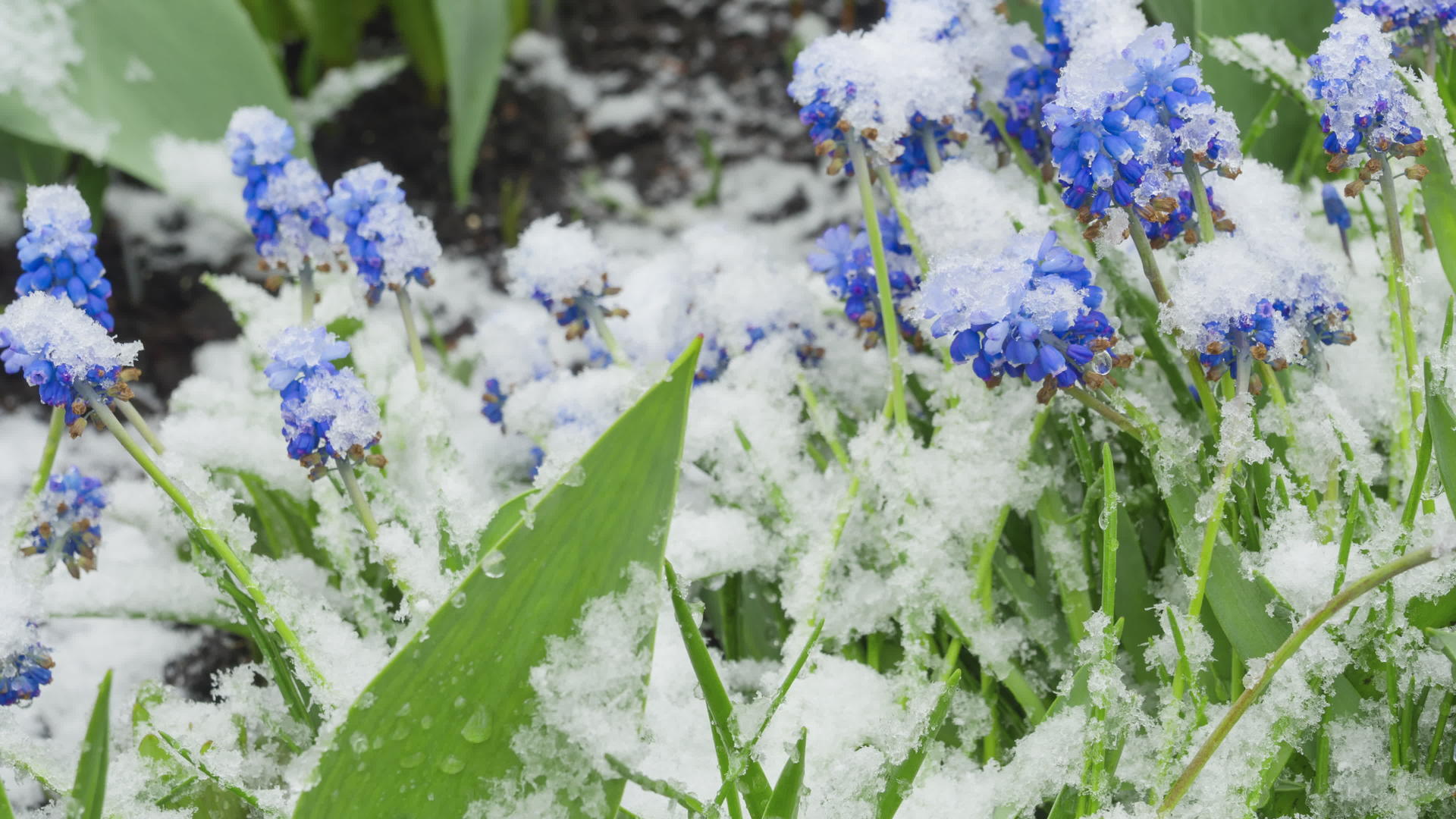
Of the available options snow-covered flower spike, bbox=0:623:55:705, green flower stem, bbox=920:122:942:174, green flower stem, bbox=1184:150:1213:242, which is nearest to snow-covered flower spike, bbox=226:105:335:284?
snow-covered flower spike, bbox=0:623:55:705

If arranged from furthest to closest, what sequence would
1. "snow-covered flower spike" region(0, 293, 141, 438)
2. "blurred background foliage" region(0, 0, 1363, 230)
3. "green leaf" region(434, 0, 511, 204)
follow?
1. "green leaf" region(434, 0, 511, 204)
2. "blurred background foliage" region(0, 0, 1363, 230)
3. "snow-covered flower spike" region(0, 293, 141, 438)

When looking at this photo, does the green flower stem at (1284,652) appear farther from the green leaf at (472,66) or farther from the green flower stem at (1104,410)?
the green leaf at (472,66)

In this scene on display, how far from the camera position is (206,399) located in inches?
40.1

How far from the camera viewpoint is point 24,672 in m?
0.67

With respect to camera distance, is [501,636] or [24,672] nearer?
[501,636]

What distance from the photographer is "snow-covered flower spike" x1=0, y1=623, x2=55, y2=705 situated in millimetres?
654

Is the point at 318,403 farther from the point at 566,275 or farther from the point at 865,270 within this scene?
the point at 865,270

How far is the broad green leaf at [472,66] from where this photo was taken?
4.65 feet

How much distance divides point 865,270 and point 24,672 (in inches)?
23.0

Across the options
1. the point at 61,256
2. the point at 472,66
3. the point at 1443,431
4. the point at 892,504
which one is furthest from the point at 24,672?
the point at 472,66

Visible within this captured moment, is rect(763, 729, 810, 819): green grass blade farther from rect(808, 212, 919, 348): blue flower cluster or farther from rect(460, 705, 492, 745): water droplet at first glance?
rect(808, 212, 919, 348): blue flower cluster

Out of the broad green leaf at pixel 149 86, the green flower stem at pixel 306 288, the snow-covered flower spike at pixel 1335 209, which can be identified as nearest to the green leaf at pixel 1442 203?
the snow-covered flower spike at pixel 1335 209

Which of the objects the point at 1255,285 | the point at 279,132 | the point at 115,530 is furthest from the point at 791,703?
the point at 115,530

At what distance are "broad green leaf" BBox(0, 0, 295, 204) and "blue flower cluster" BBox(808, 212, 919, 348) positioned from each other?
24.6 inches
